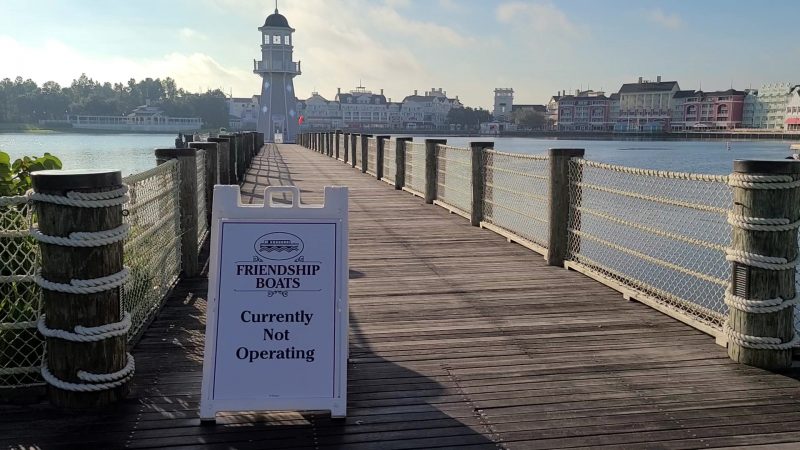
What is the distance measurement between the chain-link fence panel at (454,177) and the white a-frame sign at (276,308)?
762 cm

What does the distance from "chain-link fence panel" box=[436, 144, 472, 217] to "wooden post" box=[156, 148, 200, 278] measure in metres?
5.14

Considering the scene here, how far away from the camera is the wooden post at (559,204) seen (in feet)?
25.4

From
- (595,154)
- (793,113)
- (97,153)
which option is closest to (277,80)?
(97,153)

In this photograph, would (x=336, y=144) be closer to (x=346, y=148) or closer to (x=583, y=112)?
(x=346, y=148)

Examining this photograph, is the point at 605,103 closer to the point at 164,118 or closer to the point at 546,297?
the point at 164,118

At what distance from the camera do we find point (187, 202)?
23.7 feet

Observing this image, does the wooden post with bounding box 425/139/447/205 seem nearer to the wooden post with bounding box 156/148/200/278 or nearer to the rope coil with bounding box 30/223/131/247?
the wooden post with bounding box 156/148/200/278

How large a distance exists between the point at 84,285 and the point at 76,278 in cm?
7

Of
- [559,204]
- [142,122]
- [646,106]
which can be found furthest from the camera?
[646,106]

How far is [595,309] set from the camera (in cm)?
605

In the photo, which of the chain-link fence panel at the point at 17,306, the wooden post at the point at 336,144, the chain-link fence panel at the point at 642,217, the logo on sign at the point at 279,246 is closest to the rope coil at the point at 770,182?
the chain-link fence panel at the point at 642,217

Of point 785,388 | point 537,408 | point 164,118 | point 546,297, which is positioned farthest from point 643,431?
point 164,118

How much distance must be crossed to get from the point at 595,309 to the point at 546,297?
536 mm

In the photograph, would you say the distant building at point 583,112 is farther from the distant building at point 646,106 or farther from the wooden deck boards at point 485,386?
the wooden deck boards at point 485,386
